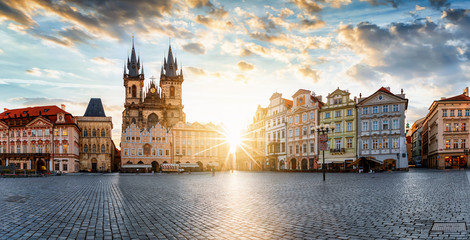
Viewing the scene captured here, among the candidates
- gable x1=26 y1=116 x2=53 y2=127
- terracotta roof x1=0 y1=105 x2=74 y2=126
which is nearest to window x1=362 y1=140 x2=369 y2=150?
terracotta roof x1=0 y1=105 x2=74 y2=126

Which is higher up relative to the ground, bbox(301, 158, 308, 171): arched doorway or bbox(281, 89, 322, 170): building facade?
bbox(281, 89, 322, 170): building facade

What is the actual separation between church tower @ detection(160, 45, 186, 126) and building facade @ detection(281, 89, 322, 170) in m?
43.6

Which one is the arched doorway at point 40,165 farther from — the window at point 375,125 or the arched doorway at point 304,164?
the window at point 375,125

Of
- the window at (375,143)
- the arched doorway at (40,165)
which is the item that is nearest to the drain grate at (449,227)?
the window at (375,143)

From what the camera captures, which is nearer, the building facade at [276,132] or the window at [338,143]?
the window at [338,143]

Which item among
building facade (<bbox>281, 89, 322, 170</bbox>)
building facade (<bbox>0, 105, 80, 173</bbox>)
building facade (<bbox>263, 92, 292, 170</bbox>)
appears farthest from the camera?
building facade (<bbox>0, 105, 80, 173</bbox>)

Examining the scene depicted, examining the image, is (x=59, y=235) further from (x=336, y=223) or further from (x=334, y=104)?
(x=334, y=104)

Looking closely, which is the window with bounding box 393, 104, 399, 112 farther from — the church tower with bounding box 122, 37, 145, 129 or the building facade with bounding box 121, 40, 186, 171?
the church tower with bounding box 122, 37, 145, 129

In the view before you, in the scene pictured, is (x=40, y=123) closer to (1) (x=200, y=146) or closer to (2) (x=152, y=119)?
(2) (x=152, y=119)

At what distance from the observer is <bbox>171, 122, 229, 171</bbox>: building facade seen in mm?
91188

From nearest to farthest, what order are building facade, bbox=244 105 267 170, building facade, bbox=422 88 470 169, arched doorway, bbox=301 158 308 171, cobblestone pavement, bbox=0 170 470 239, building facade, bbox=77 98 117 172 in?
cobblestone pavement, bbox=0 170 470 239
building facade, bbox=422 88 470 169
arched doorway, bbox=301 158 308 171
building facade, bbox=244 105 267 170
building facade, bbox=77 98 117 172

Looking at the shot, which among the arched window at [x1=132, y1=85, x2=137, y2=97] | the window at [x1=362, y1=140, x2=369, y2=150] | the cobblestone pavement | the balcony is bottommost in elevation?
the balcony

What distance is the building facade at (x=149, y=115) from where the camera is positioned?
8800 cm

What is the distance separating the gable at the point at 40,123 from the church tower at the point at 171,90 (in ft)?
103
